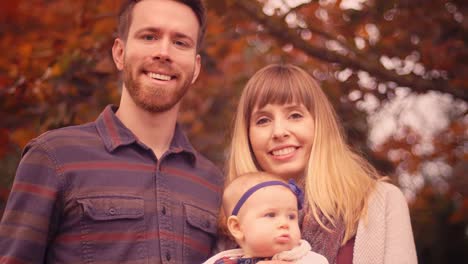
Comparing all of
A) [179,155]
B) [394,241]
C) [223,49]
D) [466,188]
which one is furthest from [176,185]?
[466,188]

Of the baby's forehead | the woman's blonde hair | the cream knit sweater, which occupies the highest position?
the woman's blonde hair

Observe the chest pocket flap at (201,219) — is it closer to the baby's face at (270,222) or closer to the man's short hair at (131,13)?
the baby's face at (270,222)

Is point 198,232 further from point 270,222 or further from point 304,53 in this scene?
point 304,53

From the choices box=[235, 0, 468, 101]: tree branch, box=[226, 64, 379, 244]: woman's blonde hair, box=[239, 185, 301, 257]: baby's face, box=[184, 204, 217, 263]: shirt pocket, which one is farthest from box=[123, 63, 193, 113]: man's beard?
box=[235, 0, 468, 101]: tree branch

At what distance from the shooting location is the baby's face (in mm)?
2797

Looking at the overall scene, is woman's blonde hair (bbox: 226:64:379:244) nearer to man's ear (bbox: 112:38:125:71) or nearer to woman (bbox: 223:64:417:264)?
woman (bbox: 223:64:417:264)

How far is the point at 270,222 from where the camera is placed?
9.21 ft


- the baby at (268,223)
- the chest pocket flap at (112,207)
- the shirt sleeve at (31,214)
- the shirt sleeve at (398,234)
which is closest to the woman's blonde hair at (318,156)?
the shirt sleeve at (398,234)

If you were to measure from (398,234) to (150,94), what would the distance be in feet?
4.90

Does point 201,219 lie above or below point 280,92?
below

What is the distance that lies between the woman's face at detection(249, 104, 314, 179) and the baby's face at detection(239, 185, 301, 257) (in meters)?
0.47

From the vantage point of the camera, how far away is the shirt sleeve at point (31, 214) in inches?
114

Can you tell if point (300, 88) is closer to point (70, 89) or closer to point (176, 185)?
point (176, 185)

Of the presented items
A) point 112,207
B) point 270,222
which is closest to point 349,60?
point 270,222
